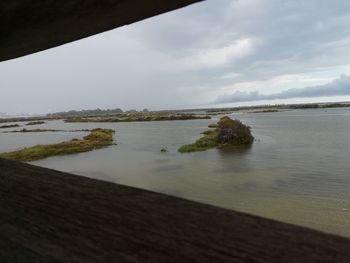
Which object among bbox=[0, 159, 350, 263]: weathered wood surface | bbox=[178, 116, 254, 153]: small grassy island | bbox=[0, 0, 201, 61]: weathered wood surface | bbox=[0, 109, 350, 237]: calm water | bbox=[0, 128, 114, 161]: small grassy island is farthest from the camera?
bbox=[178, 116, 254, 153]: small grassy island

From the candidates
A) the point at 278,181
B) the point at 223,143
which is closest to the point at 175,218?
the point at 278,181

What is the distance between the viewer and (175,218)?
2.69 feet

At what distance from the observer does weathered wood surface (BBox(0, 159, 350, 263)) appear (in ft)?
2.19

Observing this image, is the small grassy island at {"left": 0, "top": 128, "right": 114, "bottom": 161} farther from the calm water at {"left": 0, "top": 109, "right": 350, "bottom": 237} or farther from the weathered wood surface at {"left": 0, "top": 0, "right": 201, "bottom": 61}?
the weathered wood surface at {"left": 0, "top": 0, "right": 201, "bottom": 61}

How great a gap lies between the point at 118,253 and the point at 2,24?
2.05ft

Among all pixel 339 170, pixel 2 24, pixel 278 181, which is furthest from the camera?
pixel 339 170

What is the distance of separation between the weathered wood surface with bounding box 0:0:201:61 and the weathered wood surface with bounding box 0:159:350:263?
443 mm

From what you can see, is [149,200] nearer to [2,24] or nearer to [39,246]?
[39,246]

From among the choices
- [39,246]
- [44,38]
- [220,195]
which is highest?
[44,38]

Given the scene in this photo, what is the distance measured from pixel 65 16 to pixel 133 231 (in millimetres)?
522

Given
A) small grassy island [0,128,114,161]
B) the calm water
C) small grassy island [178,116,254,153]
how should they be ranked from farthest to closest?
1. small grassy island [178,116,254,153]
2. small grassy island [0,128,114,161]
3. the calm water

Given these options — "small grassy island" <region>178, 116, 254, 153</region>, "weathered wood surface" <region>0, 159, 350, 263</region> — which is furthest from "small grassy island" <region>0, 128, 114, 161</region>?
"weathered wood surface" <region>0, 159, 350, 263</region>

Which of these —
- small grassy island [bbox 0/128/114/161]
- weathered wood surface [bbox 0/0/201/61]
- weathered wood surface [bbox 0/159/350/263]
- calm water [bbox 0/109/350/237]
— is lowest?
calm water [bbox 0/109/350/237]

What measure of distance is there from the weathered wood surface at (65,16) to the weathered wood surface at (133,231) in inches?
17.4
